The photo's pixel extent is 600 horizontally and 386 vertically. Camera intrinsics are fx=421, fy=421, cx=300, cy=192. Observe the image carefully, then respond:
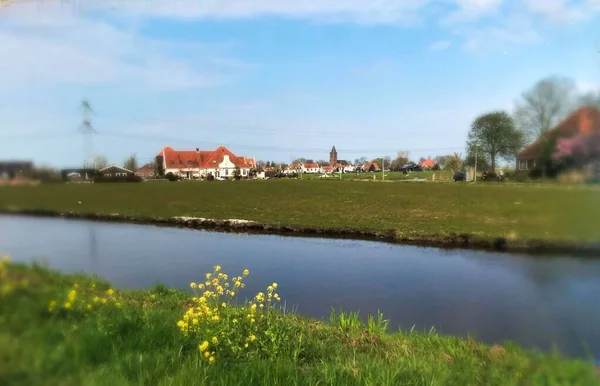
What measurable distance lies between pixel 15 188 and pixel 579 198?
337cm

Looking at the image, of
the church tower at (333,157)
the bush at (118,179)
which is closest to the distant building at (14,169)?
the bush at (118,179)

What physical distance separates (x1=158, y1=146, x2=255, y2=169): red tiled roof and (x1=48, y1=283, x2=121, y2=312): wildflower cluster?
1.25 meters

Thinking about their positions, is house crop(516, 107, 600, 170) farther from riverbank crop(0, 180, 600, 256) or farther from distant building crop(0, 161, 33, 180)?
distant building crop(0, 161, 33, 180)

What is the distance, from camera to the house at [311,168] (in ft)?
12.4

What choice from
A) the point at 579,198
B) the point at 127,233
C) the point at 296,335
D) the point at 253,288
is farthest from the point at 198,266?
the point at 579,198

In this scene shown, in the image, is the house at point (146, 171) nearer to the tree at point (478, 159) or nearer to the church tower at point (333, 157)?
the church tower at point (333, 157)

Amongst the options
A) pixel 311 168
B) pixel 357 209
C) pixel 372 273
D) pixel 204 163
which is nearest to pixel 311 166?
pixel 311 168

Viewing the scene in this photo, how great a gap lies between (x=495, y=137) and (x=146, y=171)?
7.69 ft

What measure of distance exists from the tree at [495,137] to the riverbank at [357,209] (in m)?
0.27

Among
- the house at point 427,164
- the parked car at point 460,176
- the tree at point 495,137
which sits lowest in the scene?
the parked car at point 460,176

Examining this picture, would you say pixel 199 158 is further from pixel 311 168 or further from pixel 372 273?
pixel 372 273

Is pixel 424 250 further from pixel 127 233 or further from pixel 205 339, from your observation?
pixel 205 339

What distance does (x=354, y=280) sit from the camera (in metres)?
11.3

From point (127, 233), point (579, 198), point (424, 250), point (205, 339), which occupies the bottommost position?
point (424, 250)
